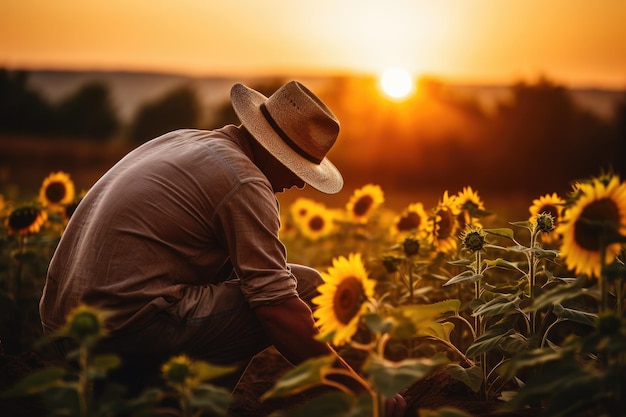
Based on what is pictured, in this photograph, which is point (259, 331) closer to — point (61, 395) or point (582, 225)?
point (61, 395)

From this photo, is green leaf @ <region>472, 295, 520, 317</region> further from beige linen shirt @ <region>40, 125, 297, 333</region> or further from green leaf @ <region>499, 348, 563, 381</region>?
beige linen shirt @ <region>40, 125, 297, 333</region>

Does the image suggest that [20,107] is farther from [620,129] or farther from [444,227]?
[444,227]

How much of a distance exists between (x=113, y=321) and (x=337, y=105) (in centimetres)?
1815

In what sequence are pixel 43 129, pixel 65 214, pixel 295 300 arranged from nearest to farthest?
pixel 295 300, pixel 65 214, pixel 43 129

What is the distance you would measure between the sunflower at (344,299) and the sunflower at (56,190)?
9.86 feet

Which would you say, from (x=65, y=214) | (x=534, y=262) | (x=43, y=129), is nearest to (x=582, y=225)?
(x=534, y=262)

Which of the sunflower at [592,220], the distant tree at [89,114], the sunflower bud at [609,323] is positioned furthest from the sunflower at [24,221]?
the distant tree at [89,114]

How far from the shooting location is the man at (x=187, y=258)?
9.31ft

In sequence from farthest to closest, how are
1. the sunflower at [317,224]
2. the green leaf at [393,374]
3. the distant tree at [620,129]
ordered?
the distant tree at [620,129], the sunflower at [317,224], the green leaf at [393,374]

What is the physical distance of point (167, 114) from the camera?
96.0 feet

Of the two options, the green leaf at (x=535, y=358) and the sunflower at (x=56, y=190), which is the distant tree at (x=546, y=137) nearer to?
the sunflower at (x=56, y=190)

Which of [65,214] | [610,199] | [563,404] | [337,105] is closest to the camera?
[563,404]

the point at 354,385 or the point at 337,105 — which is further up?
the point at 337,105

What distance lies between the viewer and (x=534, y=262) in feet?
10.5
